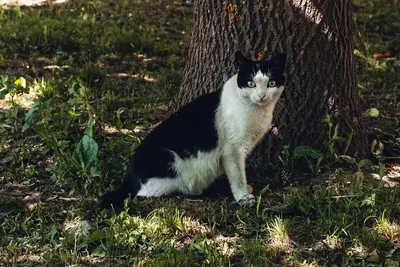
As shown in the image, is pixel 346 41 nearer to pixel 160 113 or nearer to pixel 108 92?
pixel 160 113

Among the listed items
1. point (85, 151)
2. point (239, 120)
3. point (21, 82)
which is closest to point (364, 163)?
point (239, 120)

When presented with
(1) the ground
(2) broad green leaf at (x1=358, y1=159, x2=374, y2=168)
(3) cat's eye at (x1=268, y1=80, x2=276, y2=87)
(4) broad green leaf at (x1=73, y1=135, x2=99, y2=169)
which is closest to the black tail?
(1) the ground

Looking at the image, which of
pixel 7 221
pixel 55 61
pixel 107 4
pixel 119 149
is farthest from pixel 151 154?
pixel 107 4

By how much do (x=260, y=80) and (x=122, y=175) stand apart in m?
1.30

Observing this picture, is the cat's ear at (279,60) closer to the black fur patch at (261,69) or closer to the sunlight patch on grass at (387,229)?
the black fur patch at (261,69)

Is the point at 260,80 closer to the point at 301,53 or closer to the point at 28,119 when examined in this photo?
the point at 301,53

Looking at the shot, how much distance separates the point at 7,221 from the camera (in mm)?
3994

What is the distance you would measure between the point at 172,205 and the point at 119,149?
0.93 metres

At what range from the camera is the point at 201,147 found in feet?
13.8

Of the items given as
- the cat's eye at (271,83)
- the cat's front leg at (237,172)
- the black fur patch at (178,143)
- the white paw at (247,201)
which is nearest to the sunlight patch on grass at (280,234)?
the white paw at (247,201)

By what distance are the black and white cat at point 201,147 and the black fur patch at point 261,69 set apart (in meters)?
0.03

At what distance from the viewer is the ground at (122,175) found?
3654 millimetres

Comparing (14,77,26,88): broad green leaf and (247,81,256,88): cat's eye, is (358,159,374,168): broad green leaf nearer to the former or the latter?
(247,81,256,88): cat's eye

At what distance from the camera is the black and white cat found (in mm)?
4133
